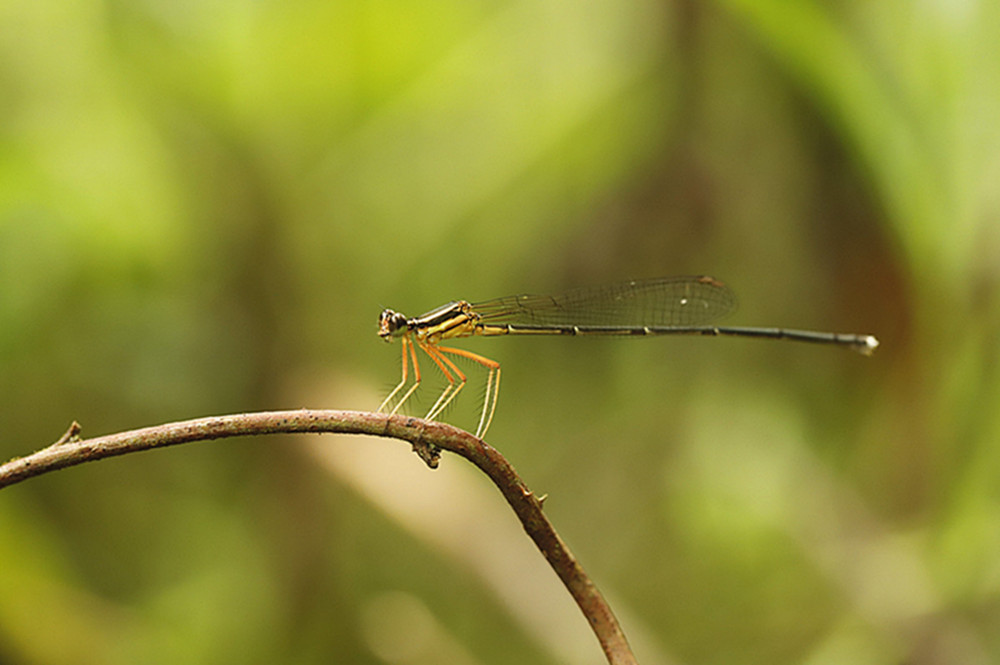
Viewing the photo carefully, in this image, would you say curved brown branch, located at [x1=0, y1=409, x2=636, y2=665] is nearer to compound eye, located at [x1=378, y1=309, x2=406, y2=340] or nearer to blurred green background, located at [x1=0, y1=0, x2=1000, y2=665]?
blurred green background, located at [x1=0, y1=0, x2=1000, y2=665]

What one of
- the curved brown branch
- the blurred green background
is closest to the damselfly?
the blurred green background

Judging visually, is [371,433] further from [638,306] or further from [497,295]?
[497,295]

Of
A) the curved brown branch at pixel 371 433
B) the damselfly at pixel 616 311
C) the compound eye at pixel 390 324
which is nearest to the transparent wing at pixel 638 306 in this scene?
the damselfly at pixel 616 311

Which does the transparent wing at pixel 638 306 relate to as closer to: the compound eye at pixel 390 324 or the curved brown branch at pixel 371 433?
the compound eye at pixel 390 324

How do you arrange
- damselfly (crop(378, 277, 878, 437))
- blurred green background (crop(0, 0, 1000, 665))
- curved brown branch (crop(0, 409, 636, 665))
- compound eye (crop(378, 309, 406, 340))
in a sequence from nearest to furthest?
curved brown branch (crop(0, 409, 636, 665)) < compound eye (crop(378, 309, 406, 340)) < blurred green background (crop(0, 0, 1000, 665)) < damselfly (crop(378, 277, 878, 437))

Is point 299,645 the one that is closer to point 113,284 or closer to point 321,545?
point 321,545

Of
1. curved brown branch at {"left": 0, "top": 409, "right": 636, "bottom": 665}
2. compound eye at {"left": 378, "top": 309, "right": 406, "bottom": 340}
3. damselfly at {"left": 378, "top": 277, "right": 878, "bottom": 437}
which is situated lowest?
curved brown branch at {"left": 0, "top": 409, "right": 636, "bottom": 665}
